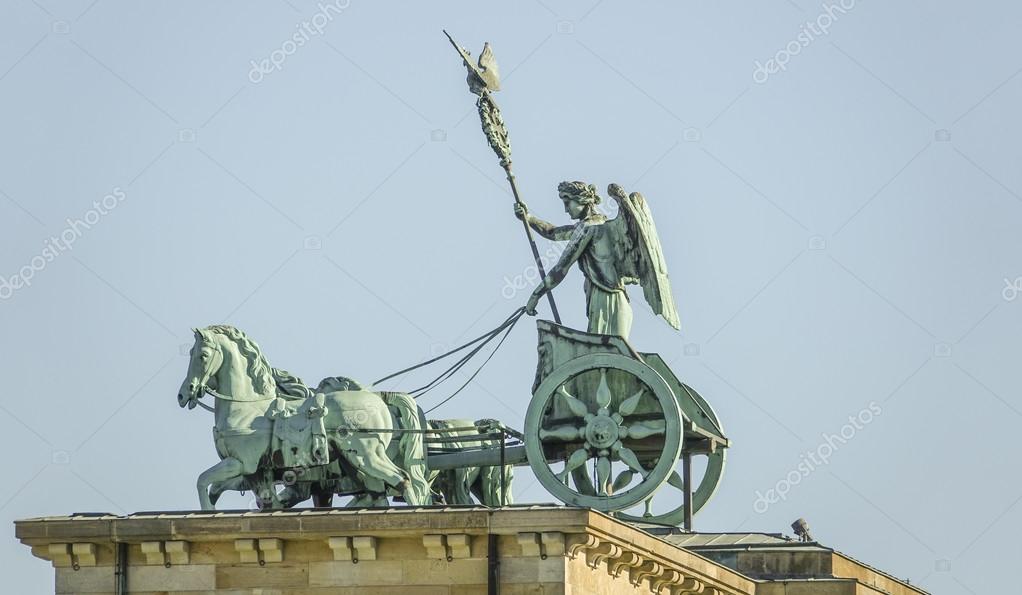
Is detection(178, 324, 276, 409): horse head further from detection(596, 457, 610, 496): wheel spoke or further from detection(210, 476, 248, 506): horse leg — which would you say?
detection(596, 457, 610, 496): wheel spoke

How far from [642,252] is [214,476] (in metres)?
7.39

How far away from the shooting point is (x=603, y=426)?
51406 mm

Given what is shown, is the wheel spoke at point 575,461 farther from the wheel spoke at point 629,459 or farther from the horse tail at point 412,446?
the horse tail at point 412,446

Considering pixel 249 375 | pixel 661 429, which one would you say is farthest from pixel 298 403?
pixel 661 429

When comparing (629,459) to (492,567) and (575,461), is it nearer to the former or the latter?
(575,461)

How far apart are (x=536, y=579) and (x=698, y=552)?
875 cm

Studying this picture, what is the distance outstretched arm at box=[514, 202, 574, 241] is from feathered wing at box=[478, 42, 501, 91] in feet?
6.40

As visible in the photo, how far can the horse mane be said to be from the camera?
2050 inches

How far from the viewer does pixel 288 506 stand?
51656 mm

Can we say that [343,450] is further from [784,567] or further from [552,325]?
[784,567]

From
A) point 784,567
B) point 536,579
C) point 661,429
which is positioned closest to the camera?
point 536,579

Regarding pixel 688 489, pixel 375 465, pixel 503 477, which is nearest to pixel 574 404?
pixel 503 477

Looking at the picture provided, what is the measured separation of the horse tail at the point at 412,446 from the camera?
52.2 metres

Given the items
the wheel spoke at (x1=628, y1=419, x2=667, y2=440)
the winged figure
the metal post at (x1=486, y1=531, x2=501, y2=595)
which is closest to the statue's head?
the winged figure
